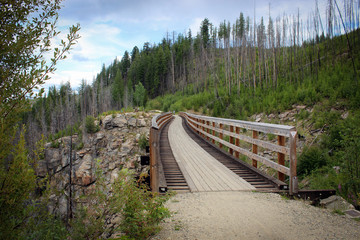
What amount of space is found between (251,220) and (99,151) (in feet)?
94.3

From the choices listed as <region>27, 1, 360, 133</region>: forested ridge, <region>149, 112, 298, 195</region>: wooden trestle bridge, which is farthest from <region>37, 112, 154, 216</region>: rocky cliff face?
<region>149, 112, 298, 195</region>: wooden trestle bridge

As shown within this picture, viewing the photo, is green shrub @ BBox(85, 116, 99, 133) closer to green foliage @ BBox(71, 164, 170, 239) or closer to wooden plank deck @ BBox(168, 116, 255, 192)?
wooden plank deck @ BBox(168, 116, 255, 192)

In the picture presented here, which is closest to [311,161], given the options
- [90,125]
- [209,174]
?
[209,174]

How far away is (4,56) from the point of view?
207 centimetres

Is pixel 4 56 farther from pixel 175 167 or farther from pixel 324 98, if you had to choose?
pixel 324 98

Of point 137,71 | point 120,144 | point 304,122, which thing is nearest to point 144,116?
point 120,144

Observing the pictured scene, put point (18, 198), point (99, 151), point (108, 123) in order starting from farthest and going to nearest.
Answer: point (108, 123) → point (99, 151) → point (18, 198)

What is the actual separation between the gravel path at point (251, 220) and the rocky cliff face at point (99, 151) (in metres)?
19.8

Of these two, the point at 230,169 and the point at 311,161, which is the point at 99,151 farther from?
the point at 311,161

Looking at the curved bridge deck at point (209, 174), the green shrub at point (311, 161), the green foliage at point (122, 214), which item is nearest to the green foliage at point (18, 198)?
the green foliage at point (122, 214)

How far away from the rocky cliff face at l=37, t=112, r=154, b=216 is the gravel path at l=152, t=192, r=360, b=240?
1979 cm

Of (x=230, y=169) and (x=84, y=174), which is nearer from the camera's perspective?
(x=230, y=169)

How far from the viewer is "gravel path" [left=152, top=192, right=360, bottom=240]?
9.18 feet

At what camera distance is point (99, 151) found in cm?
2916
